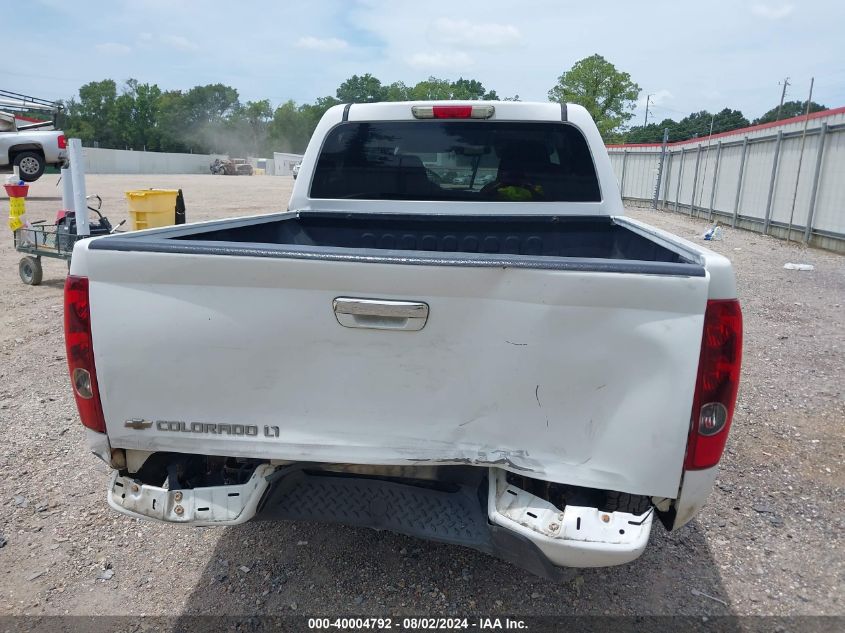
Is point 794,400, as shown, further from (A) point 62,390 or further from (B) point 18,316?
(B) point 18,316

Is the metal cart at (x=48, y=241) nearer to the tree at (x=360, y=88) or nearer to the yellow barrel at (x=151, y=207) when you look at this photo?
the yellow barrel at (x=151, y=207)

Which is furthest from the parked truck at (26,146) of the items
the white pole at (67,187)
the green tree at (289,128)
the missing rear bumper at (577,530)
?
the green tree at (289,128)

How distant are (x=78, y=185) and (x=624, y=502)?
304 inches

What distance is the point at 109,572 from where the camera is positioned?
2.95 meters

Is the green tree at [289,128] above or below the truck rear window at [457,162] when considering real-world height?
above

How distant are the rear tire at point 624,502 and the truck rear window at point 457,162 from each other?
2287 millimetres

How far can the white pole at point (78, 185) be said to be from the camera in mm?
7785

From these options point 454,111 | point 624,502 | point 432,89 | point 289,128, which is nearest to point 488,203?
point 454,111

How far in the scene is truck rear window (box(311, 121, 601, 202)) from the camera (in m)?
4.05

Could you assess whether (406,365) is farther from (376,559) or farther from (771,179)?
(771,179)

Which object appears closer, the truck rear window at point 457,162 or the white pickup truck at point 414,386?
the white pickup truck at point 414,386

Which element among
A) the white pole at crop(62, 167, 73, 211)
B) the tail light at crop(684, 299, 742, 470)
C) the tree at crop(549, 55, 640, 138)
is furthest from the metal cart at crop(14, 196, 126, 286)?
the tree at crop(549, 55, 640, 138)

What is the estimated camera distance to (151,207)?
26.6ft

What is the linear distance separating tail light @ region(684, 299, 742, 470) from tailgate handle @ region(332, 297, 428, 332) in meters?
0.87
